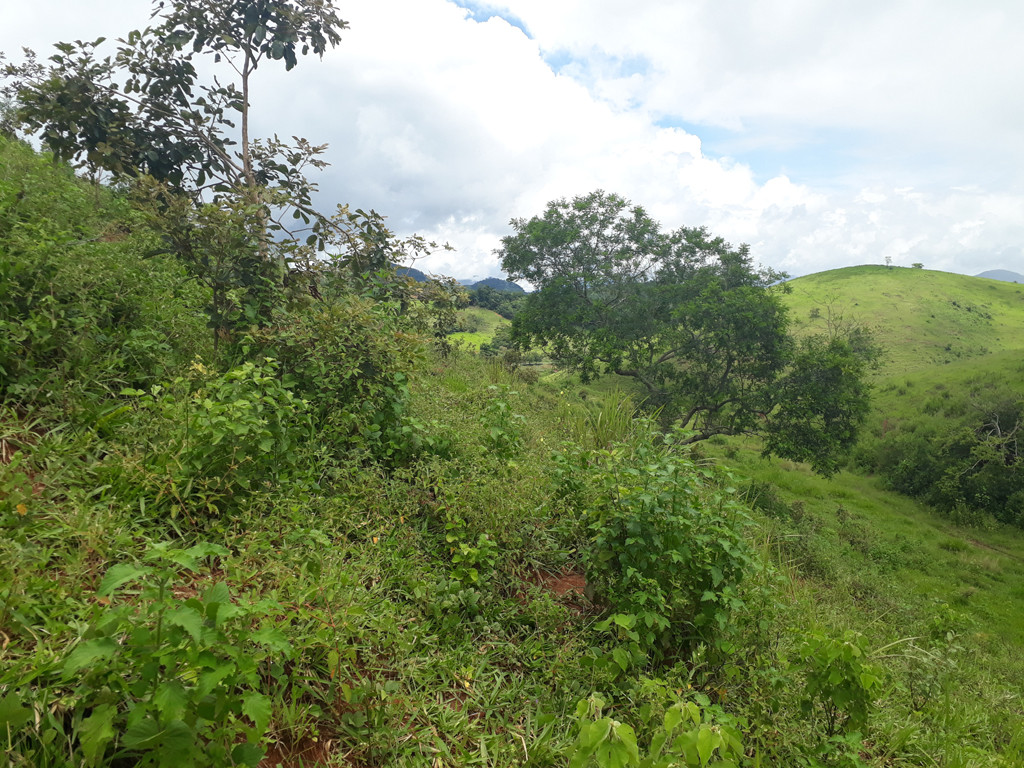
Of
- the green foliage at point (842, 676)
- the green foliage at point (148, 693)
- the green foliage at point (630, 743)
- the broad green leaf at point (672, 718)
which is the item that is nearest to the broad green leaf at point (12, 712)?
the green foliage at point (148, 693)

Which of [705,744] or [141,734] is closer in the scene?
[141,734]

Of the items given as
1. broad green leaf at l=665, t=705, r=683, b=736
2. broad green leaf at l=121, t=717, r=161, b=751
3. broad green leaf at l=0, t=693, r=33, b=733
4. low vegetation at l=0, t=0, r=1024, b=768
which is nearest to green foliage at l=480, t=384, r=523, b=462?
low vegetation at l=0, t=0, r=1024, b=768

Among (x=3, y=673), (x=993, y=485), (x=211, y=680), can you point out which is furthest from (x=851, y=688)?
(x=993, y=485)

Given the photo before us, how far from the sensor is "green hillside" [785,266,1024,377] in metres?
30.0

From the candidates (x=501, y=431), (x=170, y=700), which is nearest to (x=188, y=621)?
(x=170, y=700)

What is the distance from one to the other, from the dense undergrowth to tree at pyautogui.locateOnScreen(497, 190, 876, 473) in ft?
29.9

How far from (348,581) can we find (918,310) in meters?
44.7

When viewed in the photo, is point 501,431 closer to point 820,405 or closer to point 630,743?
point 630,743

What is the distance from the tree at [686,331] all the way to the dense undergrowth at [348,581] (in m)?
9.11

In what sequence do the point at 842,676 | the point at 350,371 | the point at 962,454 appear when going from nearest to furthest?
the point at 842,676
the point at 350,371
the point at 962,454

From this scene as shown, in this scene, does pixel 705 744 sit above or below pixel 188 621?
below

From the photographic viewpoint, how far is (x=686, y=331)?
1382 centimetres

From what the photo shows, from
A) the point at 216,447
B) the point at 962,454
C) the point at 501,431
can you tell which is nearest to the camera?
the point at 216,447

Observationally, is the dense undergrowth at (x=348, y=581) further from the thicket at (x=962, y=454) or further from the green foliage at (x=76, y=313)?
the thicket at (x=962, y=454)
